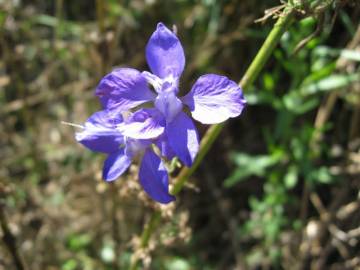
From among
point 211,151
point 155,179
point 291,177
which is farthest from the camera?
point 211,151

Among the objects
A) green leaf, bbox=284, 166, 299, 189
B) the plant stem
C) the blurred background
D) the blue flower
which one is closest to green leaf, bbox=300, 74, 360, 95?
the blurred background

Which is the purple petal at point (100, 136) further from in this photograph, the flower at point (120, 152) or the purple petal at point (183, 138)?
the purple petal at point (183, 138)

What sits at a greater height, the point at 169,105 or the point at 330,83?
the point at 169,105

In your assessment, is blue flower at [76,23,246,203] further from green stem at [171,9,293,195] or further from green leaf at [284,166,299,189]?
green leaf at [284,166,299,189]

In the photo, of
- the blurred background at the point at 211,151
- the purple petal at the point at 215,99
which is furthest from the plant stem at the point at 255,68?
the blurred background at the point at 211,151

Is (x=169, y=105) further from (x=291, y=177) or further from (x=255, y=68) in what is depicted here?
(x=291, y=177)

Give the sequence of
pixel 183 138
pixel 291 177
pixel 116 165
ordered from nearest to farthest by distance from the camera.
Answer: pixel 183 138, pixel 116 165, pixel 291 177

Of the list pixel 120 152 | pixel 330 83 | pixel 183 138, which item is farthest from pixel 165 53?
pixel 330 83

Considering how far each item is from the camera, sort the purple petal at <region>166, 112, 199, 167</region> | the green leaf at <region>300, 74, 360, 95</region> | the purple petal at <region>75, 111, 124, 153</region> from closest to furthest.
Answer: the purple petal at <region>166, 112, 199, 167</region> → the purple petal at <region>75, 111, 124, 153</region> → the green leaf at <region>300, 74, 360, 95</region>

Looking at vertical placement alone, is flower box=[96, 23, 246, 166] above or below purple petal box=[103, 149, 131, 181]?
above
